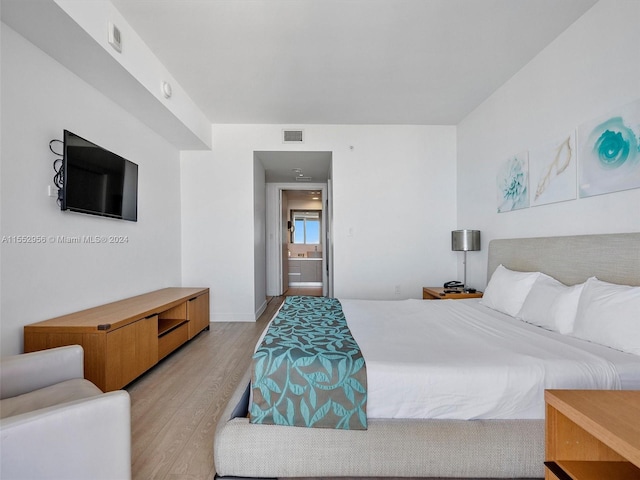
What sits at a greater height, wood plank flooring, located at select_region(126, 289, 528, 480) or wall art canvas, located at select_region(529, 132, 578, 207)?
wall art canvas, located at select_region(529, 132, 578, 207)

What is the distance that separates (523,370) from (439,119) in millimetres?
3514

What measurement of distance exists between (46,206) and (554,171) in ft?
12.3

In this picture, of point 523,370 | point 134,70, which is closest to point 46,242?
point 134,70

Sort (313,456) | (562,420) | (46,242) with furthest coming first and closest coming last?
(46,242) → (313,456) → (562,420)

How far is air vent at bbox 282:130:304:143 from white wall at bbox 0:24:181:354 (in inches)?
70.7

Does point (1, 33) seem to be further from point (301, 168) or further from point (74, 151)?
point (301, 168)

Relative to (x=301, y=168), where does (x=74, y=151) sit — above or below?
below

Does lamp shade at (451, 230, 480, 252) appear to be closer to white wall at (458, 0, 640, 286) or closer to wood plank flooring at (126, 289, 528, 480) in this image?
white wall at (458, 0, 640, 286)

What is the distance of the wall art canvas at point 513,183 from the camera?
8.89 feet

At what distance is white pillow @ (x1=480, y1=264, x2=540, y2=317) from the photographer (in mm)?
2301

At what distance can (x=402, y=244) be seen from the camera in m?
4.23

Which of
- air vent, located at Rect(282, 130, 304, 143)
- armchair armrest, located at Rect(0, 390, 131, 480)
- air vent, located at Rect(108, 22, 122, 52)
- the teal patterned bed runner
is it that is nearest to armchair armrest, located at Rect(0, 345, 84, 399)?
armchair armrest, located at Rect(0, 390, 131, 480)

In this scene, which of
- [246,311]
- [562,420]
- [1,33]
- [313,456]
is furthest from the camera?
[246,311]

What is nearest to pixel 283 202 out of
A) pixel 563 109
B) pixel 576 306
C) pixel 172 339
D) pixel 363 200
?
pixel 363 200
